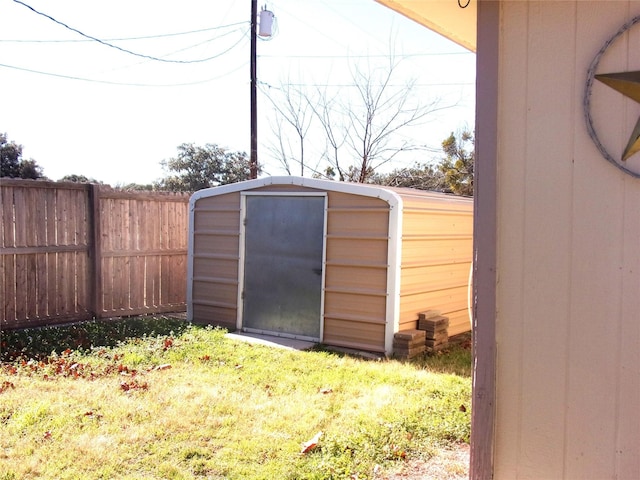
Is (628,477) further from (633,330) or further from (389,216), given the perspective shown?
(389,216)

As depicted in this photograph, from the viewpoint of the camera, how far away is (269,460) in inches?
145

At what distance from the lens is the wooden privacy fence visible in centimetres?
782

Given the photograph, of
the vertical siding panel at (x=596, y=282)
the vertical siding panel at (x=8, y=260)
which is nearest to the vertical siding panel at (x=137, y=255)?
the vertical siding panel at (x=8, y=260)

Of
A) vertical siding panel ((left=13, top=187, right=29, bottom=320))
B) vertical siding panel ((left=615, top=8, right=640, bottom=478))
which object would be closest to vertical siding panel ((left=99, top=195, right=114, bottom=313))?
vertical siding panel ((left=13, top=187, right=29, bottom=320))

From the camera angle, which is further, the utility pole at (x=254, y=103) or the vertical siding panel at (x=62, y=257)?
the utility pole at (x=254, y=103)

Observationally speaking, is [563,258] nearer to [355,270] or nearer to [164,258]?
[355,270]

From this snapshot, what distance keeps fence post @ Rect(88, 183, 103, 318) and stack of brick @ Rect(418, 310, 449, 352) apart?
4.82 metres

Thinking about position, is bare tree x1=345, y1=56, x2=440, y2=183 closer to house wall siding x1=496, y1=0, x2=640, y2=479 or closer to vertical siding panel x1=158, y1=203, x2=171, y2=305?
vertical siding panel x1=158, y1=203, x2=171, y2=305

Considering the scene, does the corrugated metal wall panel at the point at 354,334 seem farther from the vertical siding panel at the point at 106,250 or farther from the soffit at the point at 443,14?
the soffit at the point at 443,14

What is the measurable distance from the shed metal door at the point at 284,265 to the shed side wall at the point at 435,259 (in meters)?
1.13

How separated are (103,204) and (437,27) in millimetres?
6706

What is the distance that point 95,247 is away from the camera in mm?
8656

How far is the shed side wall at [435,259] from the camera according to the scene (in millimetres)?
7039

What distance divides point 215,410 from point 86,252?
4.95m
